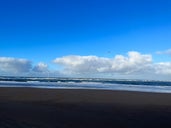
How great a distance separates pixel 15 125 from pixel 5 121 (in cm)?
84

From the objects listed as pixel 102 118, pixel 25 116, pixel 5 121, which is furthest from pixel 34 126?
pixel 102 118

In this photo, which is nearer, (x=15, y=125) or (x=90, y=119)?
(x=15, y=125)

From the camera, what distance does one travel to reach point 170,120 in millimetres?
12734

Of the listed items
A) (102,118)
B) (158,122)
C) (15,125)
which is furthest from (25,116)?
(158,122)

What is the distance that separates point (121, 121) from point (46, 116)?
3.18m

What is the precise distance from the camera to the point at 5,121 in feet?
35.5

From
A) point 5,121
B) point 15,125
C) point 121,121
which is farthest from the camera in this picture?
point 121,121

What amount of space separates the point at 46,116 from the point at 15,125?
2530 millimetres

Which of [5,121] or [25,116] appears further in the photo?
[25,116]

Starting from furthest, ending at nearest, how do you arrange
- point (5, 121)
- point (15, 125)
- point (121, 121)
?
point (121, 121)
point (5, 121)
point (15, 125)

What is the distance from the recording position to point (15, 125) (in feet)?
33.4

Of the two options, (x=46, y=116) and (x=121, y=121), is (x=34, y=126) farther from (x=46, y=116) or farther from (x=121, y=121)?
(x=121, y=121)

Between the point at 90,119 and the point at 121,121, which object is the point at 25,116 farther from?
the point at 121,121

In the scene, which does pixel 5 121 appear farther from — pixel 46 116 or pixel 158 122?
pixel 158 122
